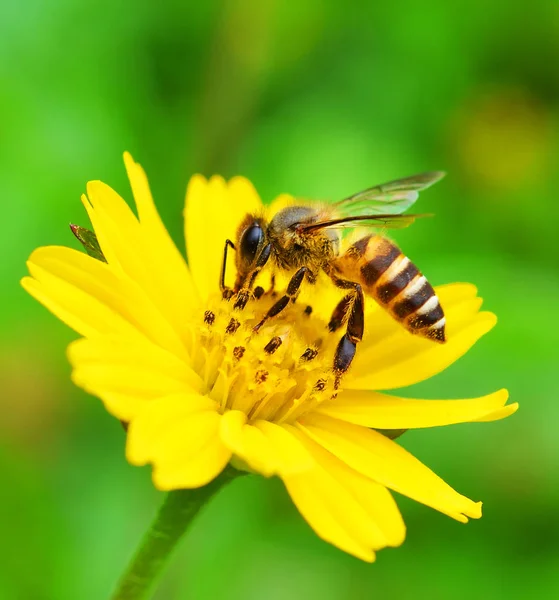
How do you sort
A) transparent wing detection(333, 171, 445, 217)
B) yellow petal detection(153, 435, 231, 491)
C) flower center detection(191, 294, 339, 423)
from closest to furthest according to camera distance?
yellow petal detection(153, 435, 231, 491) < flower center detection(191, 294, 339, 423) < transparent wing detection(333, 171, 445, 217)

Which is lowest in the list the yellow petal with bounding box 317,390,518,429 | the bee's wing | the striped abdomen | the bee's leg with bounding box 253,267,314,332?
the yellow petal with bounding box 317,390,518,429

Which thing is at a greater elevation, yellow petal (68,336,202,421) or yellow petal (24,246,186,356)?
yellow petal (24,246,186,356)

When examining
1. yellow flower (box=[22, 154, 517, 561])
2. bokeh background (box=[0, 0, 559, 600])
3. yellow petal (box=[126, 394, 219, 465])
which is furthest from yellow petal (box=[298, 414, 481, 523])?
bokeh background (box=[0, 0, 559, 600])

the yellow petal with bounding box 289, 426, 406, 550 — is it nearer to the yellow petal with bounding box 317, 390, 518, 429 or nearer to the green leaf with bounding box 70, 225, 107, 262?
the yellow petal with bounding box 317, 390, 518, 429

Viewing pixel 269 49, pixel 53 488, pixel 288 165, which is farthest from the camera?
pixel 269 49

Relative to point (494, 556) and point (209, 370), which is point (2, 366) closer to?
point (209, 370)

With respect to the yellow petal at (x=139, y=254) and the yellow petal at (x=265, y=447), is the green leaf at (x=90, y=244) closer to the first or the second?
the yellow petal at (x=139, y=254)

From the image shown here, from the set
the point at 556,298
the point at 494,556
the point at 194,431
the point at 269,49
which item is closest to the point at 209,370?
the point at 194,431

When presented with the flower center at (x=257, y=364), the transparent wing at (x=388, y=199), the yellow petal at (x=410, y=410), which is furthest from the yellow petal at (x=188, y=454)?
the transparent wing at (x=388, y=199)
